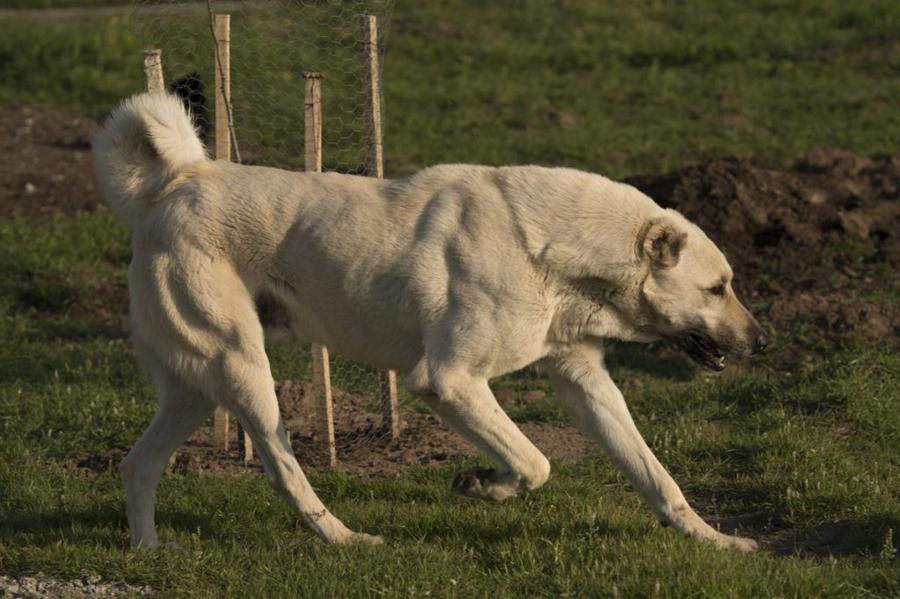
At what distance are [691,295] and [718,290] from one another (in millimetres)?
143

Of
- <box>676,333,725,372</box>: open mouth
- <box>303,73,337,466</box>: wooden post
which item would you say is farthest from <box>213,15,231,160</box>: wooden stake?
<box>676,333,725,372</box>: open mouth

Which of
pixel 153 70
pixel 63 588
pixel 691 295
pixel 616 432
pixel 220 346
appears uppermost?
pixel 153 70

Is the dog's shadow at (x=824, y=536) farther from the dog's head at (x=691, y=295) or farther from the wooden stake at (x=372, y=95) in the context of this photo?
the wooden stake at (x=372, y=95)

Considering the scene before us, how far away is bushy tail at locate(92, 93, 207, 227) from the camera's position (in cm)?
650

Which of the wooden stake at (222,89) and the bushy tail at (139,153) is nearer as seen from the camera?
the bushy tail at (139,153)

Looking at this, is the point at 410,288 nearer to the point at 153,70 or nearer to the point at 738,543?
the point at 738,543

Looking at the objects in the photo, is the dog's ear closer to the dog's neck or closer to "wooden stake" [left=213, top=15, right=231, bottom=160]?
the dog's neck

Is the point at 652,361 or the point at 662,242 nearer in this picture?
the point at 662,242

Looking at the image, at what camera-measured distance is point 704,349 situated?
21.8 feet

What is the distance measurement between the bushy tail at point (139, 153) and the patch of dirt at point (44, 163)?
727 cm

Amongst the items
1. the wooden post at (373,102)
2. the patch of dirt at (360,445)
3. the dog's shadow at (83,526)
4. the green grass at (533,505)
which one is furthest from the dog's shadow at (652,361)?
the dog's shadow at (83,526)

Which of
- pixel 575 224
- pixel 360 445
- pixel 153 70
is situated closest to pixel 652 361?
pixel 360 445

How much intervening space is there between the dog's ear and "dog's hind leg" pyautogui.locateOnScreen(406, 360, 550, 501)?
985 millimetres

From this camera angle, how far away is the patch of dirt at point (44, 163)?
13.8 metres
